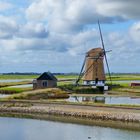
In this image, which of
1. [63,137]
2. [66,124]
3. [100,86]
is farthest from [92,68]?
[63,137]

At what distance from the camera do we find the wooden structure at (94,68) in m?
72.4

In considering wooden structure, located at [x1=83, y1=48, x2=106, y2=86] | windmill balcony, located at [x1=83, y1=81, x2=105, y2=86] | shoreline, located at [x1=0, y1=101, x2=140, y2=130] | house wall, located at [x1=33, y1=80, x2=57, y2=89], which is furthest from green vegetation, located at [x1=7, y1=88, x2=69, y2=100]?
wooden structure, located at [x1=83, y1=48, x2=106, y2=86]

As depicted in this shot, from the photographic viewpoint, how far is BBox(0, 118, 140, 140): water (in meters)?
29.8

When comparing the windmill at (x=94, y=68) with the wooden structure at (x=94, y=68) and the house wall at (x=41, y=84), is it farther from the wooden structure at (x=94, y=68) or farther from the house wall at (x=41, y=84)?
the house wall at (x=41, y=84)

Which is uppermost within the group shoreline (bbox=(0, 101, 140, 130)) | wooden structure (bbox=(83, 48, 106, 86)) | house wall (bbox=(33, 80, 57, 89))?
wooden structure (bbox=(83, 48, 106, 86))

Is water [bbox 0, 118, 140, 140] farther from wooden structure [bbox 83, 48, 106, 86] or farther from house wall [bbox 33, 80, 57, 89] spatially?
wooden structure [bbox 83, 48, 106, 86]

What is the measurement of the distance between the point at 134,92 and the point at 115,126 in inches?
1268

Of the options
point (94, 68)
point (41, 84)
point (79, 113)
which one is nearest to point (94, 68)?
point (94, 68)

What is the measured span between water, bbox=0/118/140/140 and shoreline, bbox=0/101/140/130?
1.92 m

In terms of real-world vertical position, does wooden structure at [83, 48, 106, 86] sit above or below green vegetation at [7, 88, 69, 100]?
above

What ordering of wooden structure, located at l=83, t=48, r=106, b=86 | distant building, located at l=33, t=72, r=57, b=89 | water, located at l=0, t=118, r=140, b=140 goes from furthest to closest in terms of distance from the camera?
wooden structure, located at l=83, t=48, r=106, b=86
distant building, located at l=33, t=72, r=57, b=89
water, located at l=0, t=118, r=140, b=140

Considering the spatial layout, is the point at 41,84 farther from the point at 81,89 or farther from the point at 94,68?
the point at 94,68

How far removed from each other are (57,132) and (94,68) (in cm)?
4087

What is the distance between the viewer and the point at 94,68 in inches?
2854
